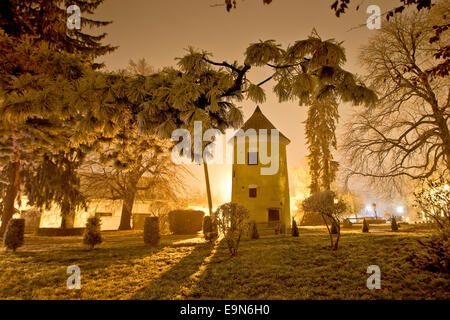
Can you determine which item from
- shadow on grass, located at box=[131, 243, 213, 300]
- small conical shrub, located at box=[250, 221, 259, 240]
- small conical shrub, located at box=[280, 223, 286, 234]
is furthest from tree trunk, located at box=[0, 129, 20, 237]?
small conical shrub, located at box=[280, 223, 286, 234]

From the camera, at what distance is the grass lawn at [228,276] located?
5.69 metres

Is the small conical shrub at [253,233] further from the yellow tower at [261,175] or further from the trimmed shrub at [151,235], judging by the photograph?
the trimmed shrub at [151,235]

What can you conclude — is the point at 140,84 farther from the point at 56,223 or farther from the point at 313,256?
the point at 56,223

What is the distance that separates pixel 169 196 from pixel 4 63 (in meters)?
20.0

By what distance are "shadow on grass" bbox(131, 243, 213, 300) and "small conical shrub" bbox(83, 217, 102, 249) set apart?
556 cm

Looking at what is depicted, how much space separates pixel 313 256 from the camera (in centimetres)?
935

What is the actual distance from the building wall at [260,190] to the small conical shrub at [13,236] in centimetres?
1524

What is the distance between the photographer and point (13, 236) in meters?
11.8

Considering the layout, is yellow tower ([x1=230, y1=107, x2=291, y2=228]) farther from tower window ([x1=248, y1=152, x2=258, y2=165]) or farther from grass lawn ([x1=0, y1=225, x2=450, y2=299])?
grass lawn ([x1=0, y1=225, x2=450, y2=299])

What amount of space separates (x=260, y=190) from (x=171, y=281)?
1576 cm

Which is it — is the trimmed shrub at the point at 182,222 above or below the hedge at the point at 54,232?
above

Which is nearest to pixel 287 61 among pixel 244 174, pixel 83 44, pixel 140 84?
pixel 140 84

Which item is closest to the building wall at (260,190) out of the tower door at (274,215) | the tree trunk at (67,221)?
the tower door at (274,215)

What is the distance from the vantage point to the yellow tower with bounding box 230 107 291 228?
21.6 meters
